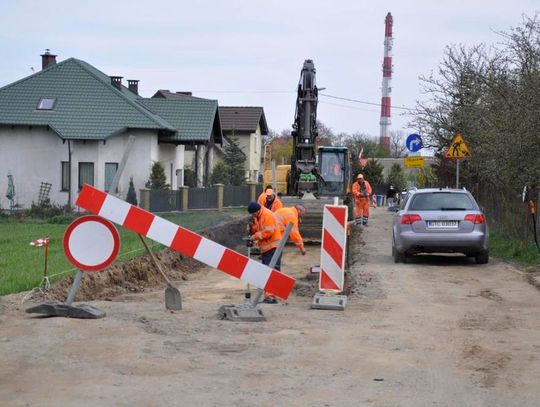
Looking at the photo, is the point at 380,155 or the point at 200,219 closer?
the point at 200,219

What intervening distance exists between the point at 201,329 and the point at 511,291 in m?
6.32

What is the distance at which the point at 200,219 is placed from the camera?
98.3ft

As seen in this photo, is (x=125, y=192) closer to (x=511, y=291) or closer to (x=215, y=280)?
(x=215, y=280)

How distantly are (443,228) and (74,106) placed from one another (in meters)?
28.3

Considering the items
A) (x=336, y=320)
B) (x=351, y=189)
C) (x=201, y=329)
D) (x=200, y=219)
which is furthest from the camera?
(x=351, y=189)

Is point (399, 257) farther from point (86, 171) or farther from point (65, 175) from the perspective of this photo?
point (65, 175)

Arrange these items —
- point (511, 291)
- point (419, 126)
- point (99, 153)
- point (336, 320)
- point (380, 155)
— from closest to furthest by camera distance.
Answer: point (336, 320), point (511, 291), point (419, 126), point (99, 153), point (380, 155)

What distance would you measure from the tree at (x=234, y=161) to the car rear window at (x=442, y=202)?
39.1 metres

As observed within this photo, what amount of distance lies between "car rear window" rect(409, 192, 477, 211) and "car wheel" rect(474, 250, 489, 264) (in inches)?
35.2

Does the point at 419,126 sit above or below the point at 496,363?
above

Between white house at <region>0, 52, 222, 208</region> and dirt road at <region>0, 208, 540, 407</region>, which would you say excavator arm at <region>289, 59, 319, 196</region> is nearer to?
white house at <region>0, 52, 222, 208</region>

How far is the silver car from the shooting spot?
19375mm

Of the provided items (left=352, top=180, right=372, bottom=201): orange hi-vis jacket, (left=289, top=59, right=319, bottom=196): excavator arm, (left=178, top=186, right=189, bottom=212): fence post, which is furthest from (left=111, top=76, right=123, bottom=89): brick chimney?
(left=289, top=59, right=319, bottom=196): excavator arm

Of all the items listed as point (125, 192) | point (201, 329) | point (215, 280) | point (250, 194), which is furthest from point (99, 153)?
point (201, 329)
